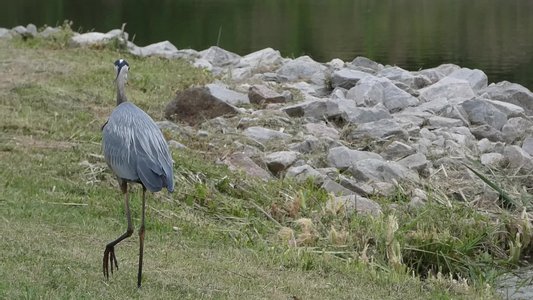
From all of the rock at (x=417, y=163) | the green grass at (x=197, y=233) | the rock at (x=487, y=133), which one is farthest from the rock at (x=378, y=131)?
Result: the green grass at (x=197, y=233)

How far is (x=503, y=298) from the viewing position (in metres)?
9.23

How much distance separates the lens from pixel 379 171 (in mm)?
12570

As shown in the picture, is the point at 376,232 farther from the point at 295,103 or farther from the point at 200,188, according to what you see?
the point at 295,103

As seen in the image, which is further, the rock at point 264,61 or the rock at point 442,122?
the rock at point 264,61

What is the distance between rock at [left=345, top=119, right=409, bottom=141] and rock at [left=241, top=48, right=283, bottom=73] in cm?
479

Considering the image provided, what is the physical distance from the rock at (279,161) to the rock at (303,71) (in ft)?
17.5

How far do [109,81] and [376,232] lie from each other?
683cm

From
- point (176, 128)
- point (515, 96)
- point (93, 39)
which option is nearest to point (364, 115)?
point (176, 128)

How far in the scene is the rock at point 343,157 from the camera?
12898 mm

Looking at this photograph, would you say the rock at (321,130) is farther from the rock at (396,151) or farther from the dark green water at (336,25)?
the dark green water at (336,25)

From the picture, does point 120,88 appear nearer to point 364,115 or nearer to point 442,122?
point 364,115

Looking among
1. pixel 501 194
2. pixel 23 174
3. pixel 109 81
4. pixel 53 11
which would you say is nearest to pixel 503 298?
pixel 501 194

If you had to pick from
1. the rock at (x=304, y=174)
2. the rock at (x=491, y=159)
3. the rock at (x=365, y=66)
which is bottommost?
the rock at (x=365, y=66)

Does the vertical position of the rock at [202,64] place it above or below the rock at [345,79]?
below
